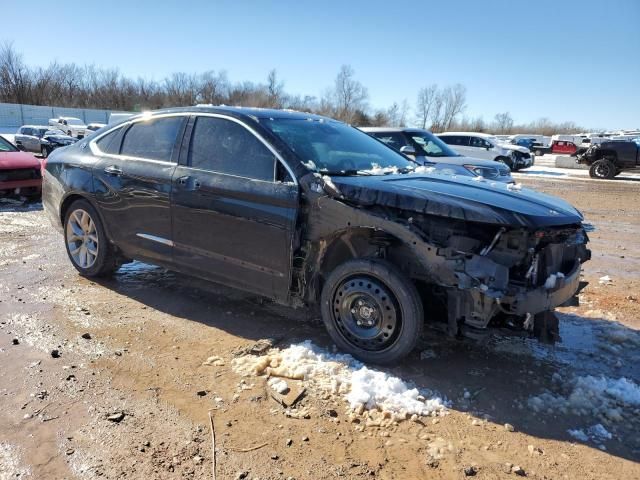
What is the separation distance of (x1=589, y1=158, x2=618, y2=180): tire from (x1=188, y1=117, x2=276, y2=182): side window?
20.6m

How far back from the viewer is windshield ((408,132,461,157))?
38.0ft

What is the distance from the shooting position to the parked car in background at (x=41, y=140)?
2459cm

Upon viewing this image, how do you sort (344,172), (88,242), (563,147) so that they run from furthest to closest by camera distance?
(563,147), (88,242), (344,172)

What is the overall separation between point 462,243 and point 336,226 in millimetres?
860

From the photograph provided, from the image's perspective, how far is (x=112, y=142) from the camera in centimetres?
508

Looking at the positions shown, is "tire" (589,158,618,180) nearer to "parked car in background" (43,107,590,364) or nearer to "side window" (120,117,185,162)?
"parked car in background" (43,107,590,364)

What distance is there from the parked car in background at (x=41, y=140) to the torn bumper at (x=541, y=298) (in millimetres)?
24552

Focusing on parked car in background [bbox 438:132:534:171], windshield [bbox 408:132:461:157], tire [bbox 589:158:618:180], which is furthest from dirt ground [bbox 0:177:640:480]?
tire [bbox 589:158:618:180]

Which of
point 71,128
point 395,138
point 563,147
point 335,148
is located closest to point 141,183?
point 335,148

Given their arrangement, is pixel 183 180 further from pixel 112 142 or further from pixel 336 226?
pixel 336 226

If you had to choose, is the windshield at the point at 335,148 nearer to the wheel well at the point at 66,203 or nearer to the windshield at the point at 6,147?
the wheel well at the point at 66,203

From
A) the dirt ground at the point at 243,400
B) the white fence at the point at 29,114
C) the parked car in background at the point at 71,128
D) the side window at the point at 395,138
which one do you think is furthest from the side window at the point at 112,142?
the white fence at the point at 29,114

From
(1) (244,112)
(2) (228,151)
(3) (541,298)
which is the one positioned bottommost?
(3) (541,298)

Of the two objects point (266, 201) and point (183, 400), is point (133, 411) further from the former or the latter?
point (266, 201)
